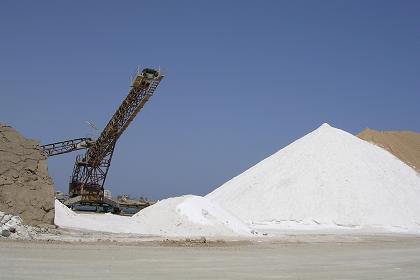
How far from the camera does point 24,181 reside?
14727 mm

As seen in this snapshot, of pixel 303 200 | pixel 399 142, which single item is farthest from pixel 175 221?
pixel 399 142

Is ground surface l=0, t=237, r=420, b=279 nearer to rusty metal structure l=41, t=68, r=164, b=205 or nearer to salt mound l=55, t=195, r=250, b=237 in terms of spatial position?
salt mound l=55, t=195, r=250, b=237

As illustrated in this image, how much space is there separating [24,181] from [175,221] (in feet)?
17.3

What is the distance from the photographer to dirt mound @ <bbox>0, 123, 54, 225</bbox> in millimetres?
14141

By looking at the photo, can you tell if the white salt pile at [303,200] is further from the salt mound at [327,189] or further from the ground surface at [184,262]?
the ground surface at [184,262]

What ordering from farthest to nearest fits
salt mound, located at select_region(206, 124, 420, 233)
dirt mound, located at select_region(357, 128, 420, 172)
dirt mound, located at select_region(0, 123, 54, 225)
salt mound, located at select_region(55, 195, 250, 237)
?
dirt mound, located at select_region(357, 128, 420, 172)
salt mound, located at select_region(206, 124, 420, 233)
salt mound, located at select_region(55, 195, 250, 237)
dirt mound, located at select_region(0, 123, 54, 225)

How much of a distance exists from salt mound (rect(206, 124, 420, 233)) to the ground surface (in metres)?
11.3

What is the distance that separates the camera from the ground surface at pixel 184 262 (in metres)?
7.61

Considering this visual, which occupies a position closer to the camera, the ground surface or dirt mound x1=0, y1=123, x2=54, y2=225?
the ground surface

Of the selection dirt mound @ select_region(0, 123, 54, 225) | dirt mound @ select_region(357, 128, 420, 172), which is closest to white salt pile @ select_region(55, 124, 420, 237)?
dirt mound @ select_region(0, 123, 54, 225)

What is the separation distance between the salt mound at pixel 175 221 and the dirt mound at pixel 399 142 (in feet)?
70.2

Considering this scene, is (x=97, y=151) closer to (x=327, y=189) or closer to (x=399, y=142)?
(x=327, y=189)

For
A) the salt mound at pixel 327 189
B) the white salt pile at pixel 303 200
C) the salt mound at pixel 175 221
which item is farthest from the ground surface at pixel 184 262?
the salt mound at pixel 327 189

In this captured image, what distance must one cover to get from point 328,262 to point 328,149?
20.3m
